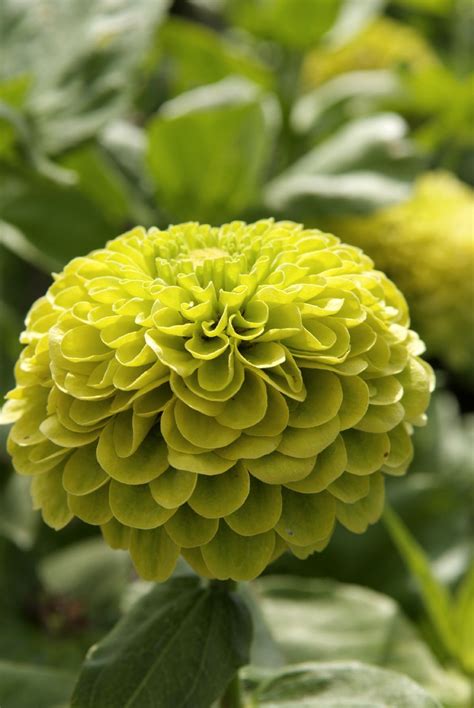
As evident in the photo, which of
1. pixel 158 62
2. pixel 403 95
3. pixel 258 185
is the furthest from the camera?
pixel 158 62

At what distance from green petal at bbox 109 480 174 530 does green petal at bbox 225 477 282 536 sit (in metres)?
0.03

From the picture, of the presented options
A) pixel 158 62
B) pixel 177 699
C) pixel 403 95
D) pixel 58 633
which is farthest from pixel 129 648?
pixel 158 62

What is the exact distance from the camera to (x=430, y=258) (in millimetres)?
835

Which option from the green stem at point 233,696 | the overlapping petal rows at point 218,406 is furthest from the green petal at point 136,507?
the green stem at point 233,696

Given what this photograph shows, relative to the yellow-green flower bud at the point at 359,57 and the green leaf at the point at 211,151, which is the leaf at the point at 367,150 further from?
the yellow-green flower bud at the point at 359,57

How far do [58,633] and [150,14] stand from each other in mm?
504

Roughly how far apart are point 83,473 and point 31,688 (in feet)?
0.72

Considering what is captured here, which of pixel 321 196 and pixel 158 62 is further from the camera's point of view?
pixel 158 62

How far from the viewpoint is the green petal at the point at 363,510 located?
40cm

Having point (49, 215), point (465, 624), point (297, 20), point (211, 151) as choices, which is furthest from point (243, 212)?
point (465, 624)

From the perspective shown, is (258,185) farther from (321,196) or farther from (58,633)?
(58,633)

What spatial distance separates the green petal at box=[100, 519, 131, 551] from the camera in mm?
396

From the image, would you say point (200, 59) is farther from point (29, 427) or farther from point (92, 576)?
point (29, 427)

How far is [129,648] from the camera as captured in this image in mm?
440
